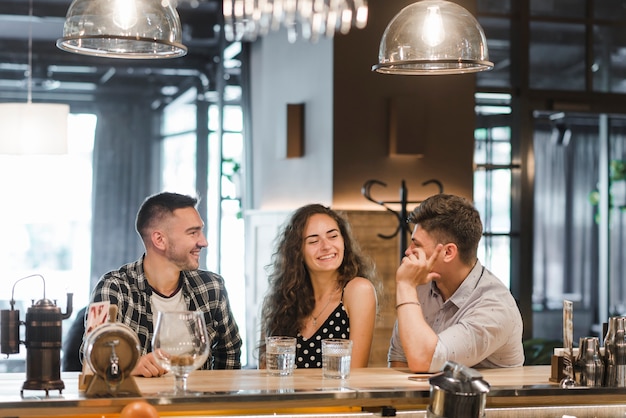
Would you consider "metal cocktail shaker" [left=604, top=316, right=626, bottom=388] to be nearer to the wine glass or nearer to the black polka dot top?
the black polka dot top

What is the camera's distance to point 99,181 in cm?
809

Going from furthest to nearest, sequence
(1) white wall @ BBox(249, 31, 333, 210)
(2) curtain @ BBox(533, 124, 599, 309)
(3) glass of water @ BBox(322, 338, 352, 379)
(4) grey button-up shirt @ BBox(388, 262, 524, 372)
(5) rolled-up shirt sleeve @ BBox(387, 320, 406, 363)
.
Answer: (2) curtain @ BBox(533, 124, 599, 309) → (1) white wall @ BBox(249, 31, 333, 210) → (5) rolled-up shirt sleeve @ BBox(387, 320, 406, 363) → (4) grey button-up shirt @ BBox(388, 262, 524, 372) → (3) glass of water @ BBox(322, 338, 352, 379)

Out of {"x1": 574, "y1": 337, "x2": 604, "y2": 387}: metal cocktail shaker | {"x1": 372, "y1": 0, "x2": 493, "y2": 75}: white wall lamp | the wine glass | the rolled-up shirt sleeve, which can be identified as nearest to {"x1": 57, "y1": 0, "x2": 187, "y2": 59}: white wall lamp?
{"x1": 372, "y1": 0, "x2": 493, "y2": 75}: white wall lamp

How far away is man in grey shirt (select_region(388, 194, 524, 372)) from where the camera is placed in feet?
9.32

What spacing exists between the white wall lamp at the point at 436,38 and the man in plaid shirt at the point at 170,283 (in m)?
1.08

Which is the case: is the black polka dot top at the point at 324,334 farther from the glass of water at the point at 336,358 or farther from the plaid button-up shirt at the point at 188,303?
the glass of water at the point at 336,358

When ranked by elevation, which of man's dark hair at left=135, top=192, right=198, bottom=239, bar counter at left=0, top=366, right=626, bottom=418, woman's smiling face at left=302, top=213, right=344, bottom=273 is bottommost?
bar counter at left=0, top=366, right=626, bottom=418

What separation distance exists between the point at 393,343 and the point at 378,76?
3.15 metres

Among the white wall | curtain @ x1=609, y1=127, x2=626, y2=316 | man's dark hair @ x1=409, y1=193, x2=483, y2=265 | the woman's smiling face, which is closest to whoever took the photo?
man's dark hair @ x1=409, y1=193, x2=483, y2=265

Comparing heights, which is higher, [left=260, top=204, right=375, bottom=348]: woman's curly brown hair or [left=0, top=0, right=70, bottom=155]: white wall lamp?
[left=0, top=0, right=70, bottom=155]: white wall lamp

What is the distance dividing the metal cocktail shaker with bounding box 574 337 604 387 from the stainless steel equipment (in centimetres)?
50

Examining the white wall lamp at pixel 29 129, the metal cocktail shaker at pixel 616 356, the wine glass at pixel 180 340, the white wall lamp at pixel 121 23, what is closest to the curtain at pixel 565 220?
the white wall lamp at pixel 29 129

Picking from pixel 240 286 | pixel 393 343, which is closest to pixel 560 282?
pixel 240 286

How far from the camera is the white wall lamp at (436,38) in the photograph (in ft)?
9.00
